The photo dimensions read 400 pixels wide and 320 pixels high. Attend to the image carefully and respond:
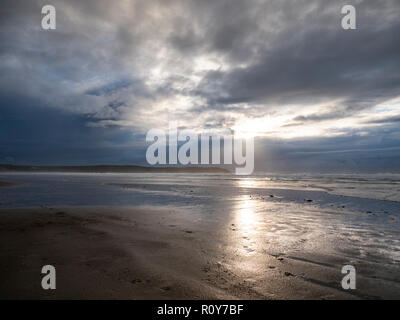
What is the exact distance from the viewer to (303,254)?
6.02m

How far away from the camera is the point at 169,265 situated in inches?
208

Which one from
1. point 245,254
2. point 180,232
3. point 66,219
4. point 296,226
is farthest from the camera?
point 66,219

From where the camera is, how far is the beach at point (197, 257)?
163 inches

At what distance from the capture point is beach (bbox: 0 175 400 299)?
415 centimetres

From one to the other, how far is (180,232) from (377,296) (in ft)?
18.4

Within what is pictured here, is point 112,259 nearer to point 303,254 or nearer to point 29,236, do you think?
point 29,236
